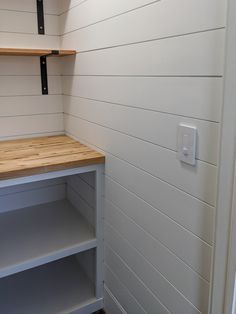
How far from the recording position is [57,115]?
2.09m

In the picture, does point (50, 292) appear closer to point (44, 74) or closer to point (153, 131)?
point (153, 131)

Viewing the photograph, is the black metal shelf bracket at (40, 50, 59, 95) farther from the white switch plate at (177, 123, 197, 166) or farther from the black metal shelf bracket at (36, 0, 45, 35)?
the white switch plate at (177, 123, 197, 166)

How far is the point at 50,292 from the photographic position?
1826 millimetres

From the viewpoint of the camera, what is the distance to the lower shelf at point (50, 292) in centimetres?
171

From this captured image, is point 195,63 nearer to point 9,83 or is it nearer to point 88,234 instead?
point 88,234

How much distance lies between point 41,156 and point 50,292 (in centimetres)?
86

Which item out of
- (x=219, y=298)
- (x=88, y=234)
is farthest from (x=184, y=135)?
(x=88, y=234)

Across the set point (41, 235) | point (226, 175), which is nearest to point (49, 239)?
point (41, 235)

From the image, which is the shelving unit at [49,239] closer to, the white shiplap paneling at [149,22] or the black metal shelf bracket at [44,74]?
the black metal shelf bracket at [44,74]

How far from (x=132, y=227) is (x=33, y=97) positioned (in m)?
1.12

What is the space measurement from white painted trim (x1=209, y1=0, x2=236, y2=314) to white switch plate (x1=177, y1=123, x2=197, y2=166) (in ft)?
0.43

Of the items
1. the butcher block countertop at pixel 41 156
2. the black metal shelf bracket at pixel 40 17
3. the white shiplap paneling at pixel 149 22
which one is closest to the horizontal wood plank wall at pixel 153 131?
the white shiplap paneling at pixel 149 22

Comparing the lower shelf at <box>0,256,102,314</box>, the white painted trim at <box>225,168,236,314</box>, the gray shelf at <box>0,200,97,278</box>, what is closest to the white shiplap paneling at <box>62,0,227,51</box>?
the white painted trim at <box>225,168,236,314</box>

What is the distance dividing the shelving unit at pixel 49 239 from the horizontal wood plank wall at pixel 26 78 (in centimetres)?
12
